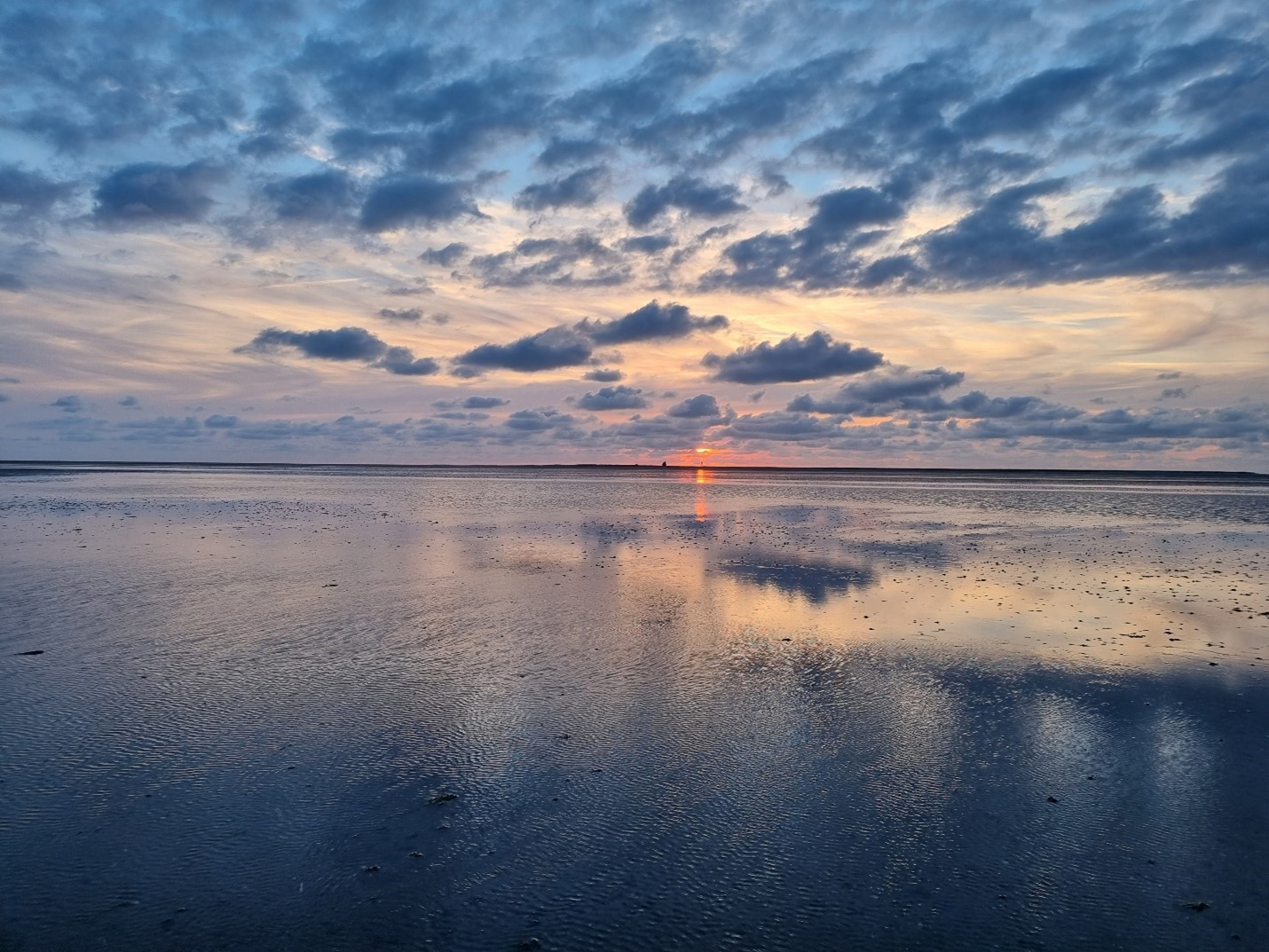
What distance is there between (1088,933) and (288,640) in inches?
534

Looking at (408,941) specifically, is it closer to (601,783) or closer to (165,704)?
(601,783)

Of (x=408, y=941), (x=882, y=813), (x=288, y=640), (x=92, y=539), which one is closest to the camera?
(x=408, y=941)

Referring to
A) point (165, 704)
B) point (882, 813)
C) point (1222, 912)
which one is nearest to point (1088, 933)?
point (1222, 912)

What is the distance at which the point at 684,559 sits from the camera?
2786 centimetres

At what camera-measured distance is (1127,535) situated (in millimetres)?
38469

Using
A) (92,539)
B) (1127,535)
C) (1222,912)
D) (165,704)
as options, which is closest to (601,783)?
(1222,912)

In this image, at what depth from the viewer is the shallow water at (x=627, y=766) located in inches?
251

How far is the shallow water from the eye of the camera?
20.9 ft

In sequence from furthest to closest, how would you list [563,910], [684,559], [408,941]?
[684,559] < [563,910] < [408,941]

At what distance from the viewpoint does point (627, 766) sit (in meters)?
9.27

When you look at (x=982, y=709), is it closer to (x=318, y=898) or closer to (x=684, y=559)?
(x=318, y=898)

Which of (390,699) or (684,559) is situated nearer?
(390,699)

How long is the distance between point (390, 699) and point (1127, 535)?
38898 mm

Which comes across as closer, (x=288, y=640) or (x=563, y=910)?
(x=563, y=910)
